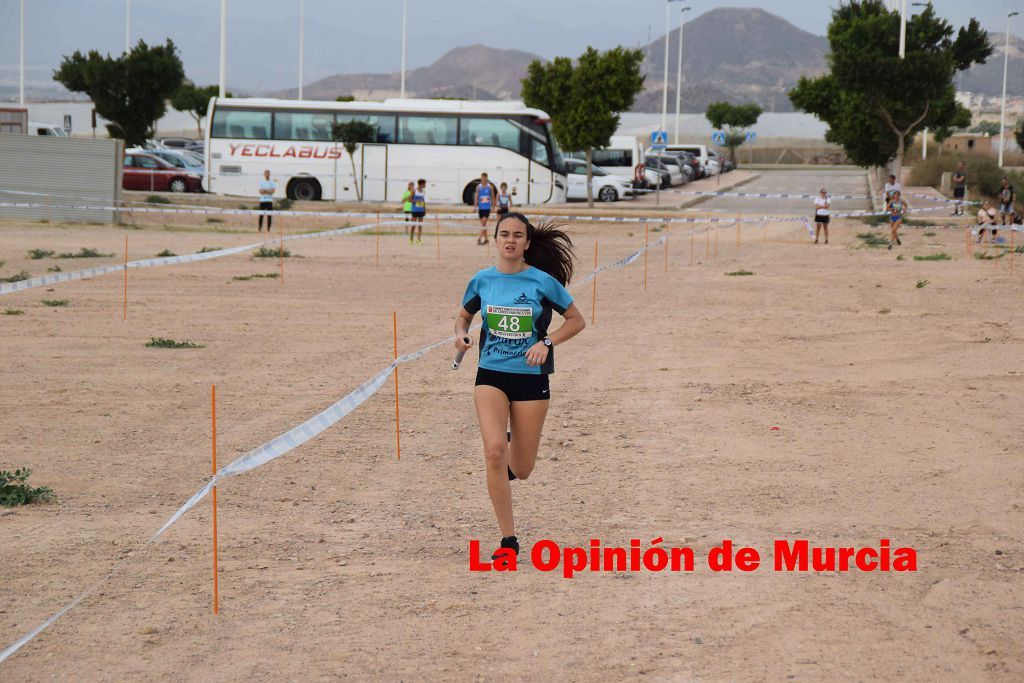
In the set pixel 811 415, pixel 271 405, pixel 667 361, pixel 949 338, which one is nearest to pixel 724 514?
pixel 811 415

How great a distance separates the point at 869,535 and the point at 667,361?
20.3 ft

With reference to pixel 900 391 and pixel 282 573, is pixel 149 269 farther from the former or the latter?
pixel 282 573

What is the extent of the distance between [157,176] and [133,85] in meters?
8.04

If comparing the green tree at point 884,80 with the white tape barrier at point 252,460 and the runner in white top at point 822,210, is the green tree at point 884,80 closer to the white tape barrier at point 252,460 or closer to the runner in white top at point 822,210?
the runner in white top at point 822,210

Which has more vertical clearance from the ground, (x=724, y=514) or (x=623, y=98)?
(x=623, y=98)

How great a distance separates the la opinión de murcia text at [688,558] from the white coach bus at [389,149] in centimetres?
3414

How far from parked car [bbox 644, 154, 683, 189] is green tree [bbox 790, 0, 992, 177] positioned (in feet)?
20.1

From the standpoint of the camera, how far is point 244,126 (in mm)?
40688

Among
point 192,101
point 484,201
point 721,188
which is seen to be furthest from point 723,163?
point 484,201

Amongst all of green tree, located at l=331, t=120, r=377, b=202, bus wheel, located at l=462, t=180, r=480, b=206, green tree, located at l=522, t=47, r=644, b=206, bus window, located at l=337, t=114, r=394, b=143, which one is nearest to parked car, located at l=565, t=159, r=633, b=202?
green tree, located at l=522, t=47, r=644, b=206

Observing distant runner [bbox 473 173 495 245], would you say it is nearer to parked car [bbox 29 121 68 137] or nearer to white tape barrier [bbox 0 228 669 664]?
white tape barrier [bbox 0 228 669 664]

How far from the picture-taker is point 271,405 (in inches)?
413

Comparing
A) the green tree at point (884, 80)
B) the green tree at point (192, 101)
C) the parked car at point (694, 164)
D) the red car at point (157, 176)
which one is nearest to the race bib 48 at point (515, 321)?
the green tree at point (884, 80)

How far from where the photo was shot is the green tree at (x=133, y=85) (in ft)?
156
